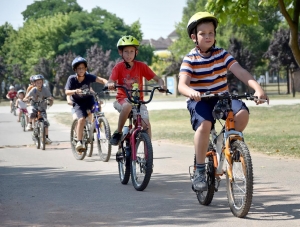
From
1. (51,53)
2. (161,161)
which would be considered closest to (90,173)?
(161,161)

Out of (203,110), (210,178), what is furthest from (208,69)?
(210,178)

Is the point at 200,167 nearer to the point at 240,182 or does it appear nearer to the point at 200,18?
the point at 240,182

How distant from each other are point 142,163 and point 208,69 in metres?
2.11

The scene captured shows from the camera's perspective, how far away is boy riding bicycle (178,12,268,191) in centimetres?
688

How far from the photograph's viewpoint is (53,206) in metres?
7.77

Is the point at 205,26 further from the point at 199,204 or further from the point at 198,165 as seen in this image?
the point at 199,204

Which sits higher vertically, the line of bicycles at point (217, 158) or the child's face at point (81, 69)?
the child's face at point (81, 69)

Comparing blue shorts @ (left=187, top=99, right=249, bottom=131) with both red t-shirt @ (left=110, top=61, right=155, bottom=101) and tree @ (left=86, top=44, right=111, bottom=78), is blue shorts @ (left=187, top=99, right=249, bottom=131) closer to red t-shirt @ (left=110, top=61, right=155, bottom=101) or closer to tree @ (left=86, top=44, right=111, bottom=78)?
red t-shirt @ (left=110, top=61, right=155, bottom=101)

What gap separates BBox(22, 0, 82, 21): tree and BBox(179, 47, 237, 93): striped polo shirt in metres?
104

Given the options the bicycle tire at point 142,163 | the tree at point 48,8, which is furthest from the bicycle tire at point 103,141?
the tree at point 48,8

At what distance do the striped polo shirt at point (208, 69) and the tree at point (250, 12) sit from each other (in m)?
8.43

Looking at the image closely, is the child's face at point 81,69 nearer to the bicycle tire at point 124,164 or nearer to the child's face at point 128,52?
the child's face at point 128,52

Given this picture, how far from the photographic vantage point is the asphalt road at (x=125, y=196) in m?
6.73

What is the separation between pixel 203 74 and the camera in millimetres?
7141
